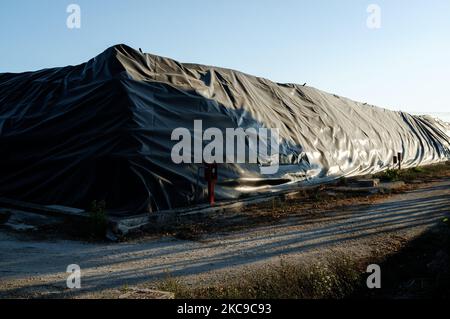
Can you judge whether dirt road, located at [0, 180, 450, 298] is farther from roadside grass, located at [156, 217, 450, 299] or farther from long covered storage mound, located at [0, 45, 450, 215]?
long covered storage mound, located at [0, 45, 450, 215]

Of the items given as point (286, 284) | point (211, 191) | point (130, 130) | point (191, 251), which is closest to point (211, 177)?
point (211, 191)

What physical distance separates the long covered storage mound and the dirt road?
220 cm

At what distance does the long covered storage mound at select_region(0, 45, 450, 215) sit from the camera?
939 cm

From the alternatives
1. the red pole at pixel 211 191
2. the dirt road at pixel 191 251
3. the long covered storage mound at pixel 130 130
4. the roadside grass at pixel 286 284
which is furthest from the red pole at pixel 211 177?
the roadside grass at pixel 286 284

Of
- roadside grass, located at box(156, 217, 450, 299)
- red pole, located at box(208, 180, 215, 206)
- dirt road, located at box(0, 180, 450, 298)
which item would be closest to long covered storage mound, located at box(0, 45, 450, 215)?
red pole, located at box(208, 180, 215, 206)

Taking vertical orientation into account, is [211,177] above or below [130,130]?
below

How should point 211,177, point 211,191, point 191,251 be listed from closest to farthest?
point 191,251
point 211,177
point 211,191

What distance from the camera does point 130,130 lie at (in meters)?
9.70

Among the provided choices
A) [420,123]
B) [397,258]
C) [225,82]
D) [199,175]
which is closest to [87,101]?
[199,175]

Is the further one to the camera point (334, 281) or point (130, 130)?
point (130, 130)

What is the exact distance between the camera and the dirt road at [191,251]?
494 centimetres

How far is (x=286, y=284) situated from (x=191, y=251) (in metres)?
2.25

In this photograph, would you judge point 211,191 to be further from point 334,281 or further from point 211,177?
point 334,281

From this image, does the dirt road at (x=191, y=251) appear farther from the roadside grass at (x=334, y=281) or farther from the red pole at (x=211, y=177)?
the red pole at (x=211, y=177)
